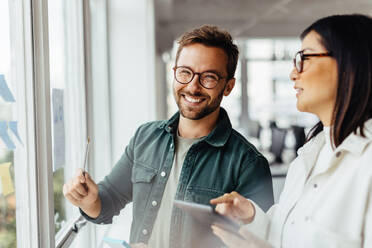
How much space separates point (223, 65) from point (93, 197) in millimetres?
634

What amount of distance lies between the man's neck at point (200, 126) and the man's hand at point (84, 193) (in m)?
0.37

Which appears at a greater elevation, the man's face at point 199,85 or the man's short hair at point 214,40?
the man's short hair at point 214,40

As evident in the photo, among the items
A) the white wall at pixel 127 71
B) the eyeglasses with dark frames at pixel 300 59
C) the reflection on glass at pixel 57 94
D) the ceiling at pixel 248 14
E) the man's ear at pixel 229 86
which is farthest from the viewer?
the ceiling at pixel 248 14

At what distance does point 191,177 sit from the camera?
4.57 ft

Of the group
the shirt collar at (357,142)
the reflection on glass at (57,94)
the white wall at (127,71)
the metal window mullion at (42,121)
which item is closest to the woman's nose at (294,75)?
the shirt collar at (357,142)

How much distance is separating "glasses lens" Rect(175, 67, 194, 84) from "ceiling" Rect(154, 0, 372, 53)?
175 inches

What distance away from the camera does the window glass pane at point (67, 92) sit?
1843 millimetres

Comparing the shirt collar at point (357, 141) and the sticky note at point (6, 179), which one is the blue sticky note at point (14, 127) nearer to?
the sticky note at point (6, 179)

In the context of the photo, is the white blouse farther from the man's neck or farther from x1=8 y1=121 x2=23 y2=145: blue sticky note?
x1=8 y1=121 x2=23 y2=145: blue sticky note

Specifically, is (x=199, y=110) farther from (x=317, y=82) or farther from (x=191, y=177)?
(x=317, y=82)

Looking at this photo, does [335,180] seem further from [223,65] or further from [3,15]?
[3,15]

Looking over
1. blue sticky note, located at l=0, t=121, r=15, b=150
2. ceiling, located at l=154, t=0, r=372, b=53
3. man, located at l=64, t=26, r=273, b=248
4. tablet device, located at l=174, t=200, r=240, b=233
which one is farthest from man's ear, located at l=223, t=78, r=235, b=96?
ceiling, located at l=154, t=0, r=372, b=53

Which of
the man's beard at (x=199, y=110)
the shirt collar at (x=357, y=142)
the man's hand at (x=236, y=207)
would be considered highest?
the man's beard at (x=199, y=110)

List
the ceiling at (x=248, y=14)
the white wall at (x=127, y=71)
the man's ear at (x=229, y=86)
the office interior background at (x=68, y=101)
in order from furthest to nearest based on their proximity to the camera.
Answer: the ceiling at (x=248, y=14), the white wall at (x=127, y=71), the man's ear at (x=229, y=86), the office interior background at (x=68, y=101)
